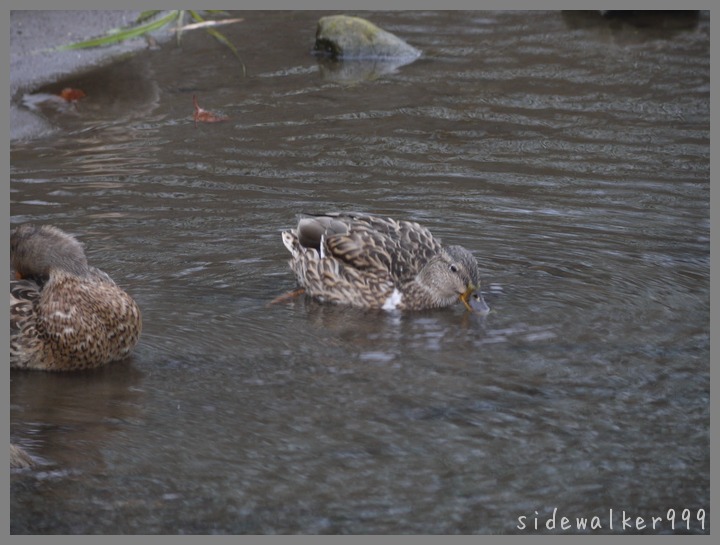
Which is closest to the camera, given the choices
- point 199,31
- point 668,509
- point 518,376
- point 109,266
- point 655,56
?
point 668,509

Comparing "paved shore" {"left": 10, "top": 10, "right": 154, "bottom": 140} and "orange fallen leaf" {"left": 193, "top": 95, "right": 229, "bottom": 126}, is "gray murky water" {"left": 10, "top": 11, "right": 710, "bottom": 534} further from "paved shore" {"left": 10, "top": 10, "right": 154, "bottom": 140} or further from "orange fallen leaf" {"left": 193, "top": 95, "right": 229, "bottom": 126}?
"paved shore" {"left": 10, "top": 10, "right": 154, "bottom": 140}

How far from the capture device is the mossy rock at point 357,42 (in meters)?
16.0

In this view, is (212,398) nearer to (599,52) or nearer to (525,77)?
(525,77)

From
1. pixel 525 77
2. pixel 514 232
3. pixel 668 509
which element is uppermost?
pixel 525 77

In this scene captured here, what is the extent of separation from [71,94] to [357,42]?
399cm

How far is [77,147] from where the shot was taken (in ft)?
40.4

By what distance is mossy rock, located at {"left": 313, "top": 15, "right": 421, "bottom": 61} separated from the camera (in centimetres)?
1603

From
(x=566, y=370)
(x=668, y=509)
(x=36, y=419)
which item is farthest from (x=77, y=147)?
(x=668, y=509)

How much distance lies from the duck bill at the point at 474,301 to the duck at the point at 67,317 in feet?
7.54

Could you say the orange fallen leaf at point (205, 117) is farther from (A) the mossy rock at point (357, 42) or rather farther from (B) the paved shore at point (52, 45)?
(A) the mossy rock at point (357, 42)

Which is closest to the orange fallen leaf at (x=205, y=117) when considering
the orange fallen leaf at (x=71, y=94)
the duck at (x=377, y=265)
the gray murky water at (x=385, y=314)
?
the gray murky water at (x=385, y=314)

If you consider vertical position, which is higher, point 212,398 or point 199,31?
point 199,31

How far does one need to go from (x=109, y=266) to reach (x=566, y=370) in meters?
3.65

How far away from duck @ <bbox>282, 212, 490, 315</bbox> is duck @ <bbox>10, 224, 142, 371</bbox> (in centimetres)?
170
